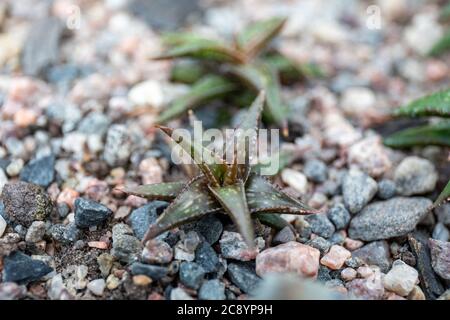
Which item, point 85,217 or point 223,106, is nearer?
point 85,217

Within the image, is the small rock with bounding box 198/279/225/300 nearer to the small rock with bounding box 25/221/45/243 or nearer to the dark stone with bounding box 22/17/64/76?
the small rock with bounding box 25/221/45/243

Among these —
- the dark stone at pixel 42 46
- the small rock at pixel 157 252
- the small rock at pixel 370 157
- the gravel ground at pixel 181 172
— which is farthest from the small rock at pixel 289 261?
the dark stone at pixel 42 46

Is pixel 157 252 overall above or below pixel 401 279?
above

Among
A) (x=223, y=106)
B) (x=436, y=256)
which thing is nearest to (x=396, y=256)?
(x=436, y=256)

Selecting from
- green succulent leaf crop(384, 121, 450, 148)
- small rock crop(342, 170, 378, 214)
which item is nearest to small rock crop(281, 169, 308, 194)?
small rock crop(342, 170, 378, 214)

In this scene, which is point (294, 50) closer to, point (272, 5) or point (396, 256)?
point (272, 5)

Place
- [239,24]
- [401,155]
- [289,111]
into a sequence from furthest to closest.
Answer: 1. [239,24]
2. [289,111]
3. [401,155]

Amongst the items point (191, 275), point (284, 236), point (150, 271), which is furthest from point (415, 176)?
point (150, 271)

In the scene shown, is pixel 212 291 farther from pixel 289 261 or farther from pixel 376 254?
pixel 376 254
